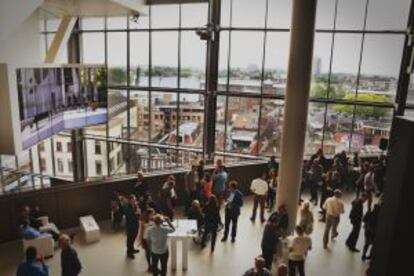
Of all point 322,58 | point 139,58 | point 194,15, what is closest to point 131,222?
point 139,58

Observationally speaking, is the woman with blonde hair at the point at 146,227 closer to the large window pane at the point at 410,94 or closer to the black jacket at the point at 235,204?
the black jacket at the point at 235,204

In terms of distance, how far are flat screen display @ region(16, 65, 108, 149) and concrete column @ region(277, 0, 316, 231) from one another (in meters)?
5.86

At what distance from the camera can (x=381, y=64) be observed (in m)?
11.3

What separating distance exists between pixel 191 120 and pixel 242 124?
5.95 feet

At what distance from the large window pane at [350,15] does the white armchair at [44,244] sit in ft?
32.2

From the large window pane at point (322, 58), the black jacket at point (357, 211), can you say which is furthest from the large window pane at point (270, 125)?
the black jacket at point (357, 211)

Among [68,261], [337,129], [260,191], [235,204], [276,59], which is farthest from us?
[337,129]

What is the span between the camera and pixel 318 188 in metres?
10.2

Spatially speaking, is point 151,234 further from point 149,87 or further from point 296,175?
point 149,87

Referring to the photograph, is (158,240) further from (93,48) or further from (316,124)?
(93,48)

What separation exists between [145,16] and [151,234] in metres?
8.99

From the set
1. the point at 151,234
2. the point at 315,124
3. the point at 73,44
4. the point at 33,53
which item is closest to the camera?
the point at 151,234

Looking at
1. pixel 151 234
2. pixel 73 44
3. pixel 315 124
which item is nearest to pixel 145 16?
pixel 73 44

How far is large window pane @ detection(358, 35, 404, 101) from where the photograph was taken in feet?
36.2
